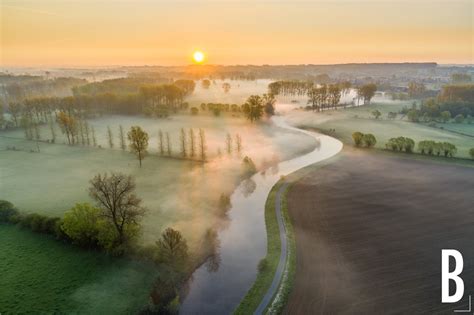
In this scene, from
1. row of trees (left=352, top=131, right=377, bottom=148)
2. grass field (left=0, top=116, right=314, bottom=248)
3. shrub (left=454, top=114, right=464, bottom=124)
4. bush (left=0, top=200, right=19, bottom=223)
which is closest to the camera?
bush (left=0, top=200, right=19, bottom=223)

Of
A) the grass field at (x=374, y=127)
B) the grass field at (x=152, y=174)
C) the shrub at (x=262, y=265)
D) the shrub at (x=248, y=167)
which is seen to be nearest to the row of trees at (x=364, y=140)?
the grass field at (x=374, y=127)

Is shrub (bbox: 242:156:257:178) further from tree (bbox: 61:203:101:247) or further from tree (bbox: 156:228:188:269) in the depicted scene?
tree (bbox: 61:203:101:247)

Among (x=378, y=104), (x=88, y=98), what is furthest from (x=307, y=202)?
(x=378, y=104)

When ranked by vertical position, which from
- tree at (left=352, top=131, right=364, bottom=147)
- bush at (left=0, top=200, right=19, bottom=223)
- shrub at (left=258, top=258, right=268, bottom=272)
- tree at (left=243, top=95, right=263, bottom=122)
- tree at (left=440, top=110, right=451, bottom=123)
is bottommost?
shrub at (left=258, top=258, right=268, bottom=272)

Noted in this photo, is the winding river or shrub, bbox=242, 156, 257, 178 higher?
shrub, bbox=242, 156, 257, 178

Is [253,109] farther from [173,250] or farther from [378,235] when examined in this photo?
[173,250]

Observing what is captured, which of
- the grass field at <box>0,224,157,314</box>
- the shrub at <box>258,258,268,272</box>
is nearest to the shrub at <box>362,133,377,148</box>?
the shrub at <box>258,258,268,272</box>

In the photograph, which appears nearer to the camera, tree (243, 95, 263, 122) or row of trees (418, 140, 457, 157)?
row of trees (418, 140, 457, 157)
